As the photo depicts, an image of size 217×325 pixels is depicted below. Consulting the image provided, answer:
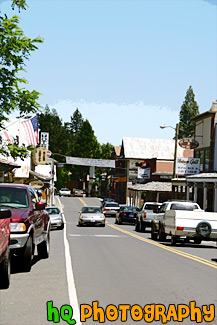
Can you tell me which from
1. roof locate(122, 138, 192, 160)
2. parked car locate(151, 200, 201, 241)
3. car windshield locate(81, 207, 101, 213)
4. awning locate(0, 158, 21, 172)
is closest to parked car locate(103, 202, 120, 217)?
car windshield locate(81, 207, 101, 213)

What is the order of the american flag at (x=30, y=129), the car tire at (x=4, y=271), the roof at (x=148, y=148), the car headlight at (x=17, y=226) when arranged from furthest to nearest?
the roof at (x=148, y=148) → the american flag at (x=30, y=129) → the car headlight at (x=17, y=226) → the car tire at (x=4, y=271)

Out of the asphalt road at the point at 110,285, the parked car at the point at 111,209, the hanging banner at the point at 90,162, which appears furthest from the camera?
the hanging banner at the point at 90,162

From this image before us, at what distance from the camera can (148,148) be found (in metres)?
104

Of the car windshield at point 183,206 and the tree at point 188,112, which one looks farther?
the tree at point 188,112

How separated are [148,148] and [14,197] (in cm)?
8939

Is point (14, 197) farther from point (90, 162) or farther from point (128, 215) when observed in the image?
point (90, 162)

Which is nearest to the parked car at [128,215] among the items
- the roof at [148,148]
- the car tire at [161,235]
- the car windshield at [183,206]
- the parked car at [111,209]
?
the parked car at [111,209]

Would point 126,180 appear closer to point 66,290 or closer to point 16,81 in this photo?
point 16,81

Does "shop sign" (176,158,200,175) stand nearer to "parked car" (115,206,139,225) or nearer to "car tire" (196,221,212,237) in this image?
"parked car" (115,206,139,225)

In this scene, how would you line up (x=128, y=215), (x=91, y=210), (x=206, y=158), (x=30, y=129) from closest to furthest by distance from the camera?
1. (x=91, y=210)
2. (x=128, y=215)
3. (x=206, y=158)
4. (x=30, y=129)

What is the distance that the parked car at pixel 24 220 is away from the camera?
13594mm

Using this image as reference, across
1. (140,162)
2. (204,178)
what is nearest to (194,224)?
(204,178)

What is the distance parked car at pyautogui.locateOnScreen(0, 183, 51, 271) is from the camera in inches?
535

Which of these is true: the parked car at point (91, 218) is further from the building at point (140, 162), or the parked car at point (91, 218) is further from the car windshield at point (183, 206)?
the building at point (140, 162)
